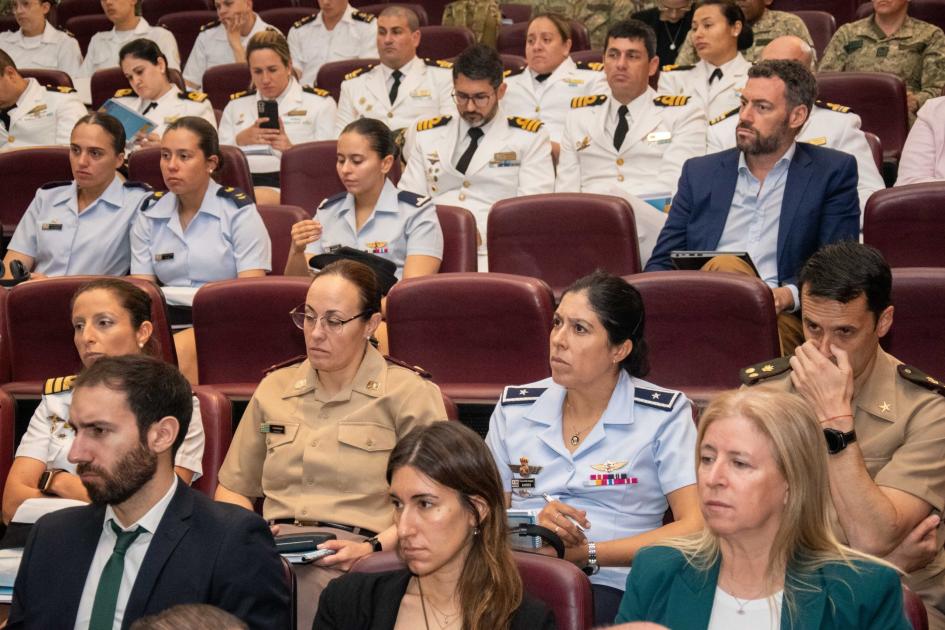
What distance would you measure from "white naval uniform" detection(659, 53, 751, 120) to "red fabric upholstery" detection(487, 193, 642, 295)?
5.09ft

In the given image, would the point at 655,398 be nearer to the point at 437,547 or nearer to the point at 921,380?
the point at 921,380

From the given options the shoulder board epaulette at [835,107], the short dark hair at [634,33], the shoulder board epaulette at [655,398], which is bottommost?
the shoulder board epaulette at [655,398]

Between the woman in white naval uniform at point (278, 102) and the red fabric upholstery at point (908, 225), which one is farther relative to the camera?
the woman in white naval uniform at point (278, 102)

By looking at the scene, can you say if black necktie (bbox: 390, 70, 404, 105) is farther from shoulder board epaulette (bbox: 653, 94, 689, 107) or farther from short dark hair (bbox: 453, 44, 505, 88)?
shoulder board epaulette (bbox: 653, 94, 689, 107)

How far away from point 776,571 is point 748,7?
14.6ft

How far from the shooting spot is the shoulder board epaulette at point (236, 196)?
420 centimetres

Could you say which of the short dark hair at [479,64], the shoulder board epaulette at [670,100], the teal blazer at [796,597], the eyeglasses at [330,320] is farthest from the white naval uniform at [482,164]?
the teal blazer at [796,597]

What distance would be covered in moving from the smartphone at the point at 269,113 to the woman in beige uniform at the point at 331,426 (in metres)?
2.75

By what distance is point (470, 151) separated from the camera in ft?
16.2

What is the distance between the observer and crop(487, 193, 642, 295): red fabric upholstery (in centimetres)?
387

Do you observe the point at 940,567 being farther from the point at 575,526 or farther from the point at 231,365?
the point at 231,365

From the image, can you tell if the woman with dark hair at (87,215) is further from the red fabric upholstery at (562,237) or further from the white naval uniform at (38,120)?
the white naval uniform at (38,120)

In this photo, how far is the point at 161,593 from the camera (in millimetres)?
2203

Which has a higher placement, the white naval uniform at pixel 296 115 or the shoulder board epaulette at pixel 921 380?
the shoulder board epaulette at pixel 921 380
